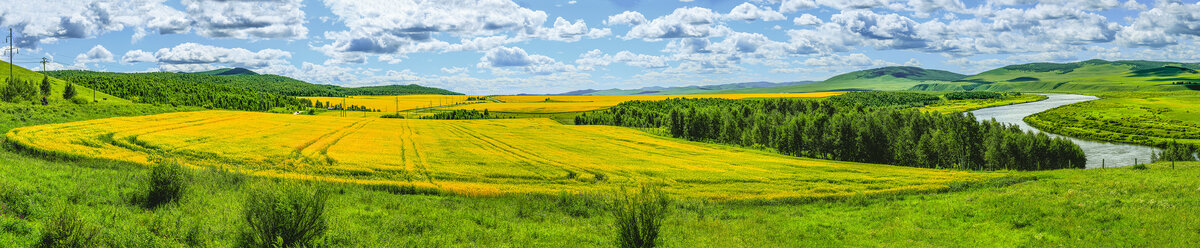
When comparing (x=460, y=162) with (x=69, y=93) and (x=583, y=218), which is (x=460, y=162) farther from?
(x=69, y=93)

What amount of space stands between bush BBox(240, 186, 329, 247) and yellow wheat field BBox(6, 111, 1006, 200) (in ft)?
63.2

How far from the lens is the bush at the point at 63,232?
1762cm

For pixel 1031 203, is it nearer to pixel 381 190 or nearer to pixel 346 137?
pixel 381 190

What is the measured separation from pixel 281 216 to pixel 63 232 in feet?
18.7

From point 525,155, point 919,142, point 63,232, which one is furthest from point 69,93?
point 919,142

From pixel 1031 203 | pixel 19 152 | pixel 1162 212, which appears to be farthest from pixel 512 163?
pixel 1162 212

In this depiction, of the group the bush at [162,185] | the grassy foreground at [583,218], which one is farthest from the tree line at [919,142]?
the bush at [162,185]

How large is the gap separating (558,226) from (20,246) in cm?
1989

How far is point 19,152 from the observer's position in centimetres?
4638

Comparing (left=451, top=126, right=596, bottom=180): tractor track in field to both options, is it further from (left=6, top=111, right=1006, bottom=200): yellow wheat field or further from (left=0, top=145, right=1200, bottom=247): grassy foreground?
(left=0, top=145, right=1200, bottom=247): grassy foreground

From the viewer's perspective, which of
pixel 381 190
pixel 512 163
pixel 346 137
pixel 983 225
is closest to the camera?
pixel 983 225

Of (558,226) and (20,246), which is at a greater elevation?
(20,246)

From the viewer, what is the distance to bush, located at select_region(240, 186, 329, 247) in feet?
67.1

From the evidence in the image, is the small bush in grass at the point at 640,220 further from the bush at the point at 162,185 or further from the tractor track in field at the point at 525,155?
the tractor track in field at the point at 525,155
